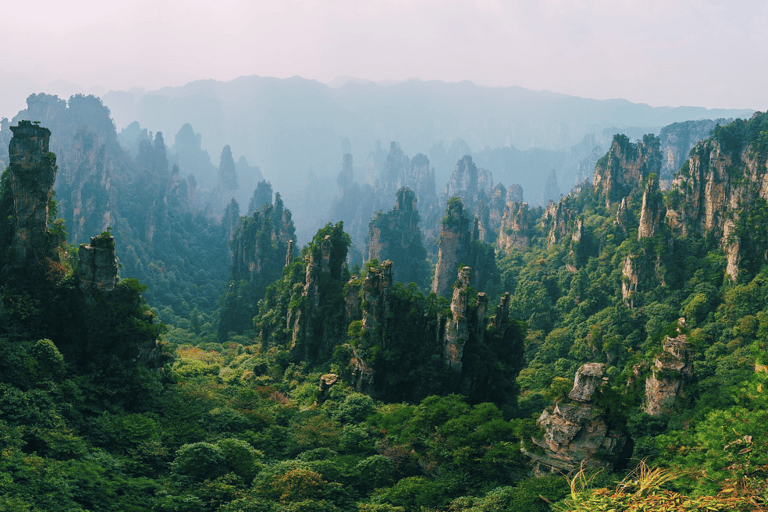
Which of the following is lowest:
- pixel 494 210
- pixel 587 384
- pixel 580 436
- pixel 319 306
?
pixel 580 436

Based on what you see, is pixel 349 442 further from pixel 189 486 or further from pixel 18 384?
pixel 18 384

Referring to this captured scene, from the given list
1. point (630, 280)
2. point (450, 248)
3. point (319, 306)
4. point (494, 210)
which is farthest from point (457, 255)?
point (494, 210)

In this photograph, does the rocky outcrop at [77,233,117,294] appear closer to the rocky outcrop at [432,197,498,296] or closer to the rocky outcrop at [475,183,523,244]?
the rocky outcrop at [432,197,498,296]

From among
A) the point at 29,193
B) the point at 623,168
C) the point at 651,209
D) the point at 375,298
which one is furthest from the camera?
the point at 623,168

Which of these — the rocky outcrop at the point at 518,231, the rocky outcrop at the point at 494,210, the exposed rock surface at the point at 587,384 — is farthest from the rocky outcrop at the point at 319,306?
→ the rocky outcrop at the point at 494,210

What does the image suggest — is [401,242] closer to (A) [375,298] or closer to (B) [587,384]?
(A) [375,298]

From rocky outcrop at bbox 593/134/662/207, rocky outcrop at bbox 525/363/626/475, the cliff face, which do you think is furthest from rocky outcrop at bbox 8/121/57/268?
rocky outcrop at bbox 593/134/662/207
